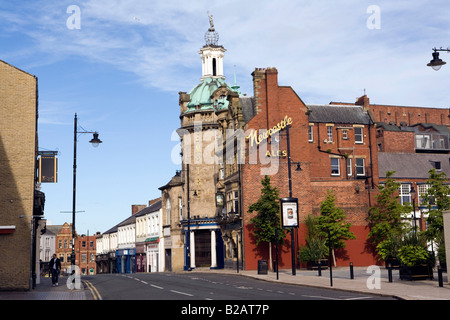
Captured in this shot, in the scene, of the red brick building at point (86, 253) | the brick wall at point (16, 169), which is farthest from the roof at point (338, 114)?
the red brick building at point (86, 253)

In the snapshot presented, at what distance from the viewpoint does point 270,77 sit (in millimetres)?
54281

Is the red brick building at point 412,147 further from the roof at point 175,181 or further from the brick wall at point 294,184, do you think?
the roof at point 175,181

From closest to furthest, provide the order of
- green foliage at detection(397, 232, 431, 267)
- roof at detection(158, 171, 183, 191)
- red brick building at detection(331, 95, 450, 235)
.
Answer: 1. green foliage at detection(397, 232, 431, 267)
2. red brick building at detection(331, 95, 450, 235)
3. roof at detection(158, 171, 183, 191)

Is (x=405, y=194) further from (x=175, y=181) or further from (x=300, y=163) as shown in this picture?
(x=175, y=181)

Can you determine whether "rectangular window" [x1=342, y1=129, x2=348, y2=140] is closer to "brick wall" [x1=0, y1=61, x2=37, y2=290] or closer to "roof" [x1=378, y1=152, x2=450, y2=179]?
"roof" [x1=378, y1=152, x2=450, y2=179]

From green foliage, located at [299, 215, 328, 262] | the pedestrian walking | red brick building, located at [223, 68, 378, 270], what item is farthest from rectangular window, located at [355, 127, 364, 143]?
the pedestrian walking

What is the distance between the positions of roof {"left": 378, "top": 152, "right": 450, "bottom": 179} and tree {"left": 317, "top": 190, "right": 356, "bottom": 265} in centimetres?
1722

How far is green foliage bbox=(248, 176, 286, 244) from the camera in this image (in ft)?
159

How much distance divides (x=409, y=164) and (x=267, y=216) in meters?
27.0

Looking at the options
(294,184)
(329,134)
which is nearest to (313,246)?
(294,184)

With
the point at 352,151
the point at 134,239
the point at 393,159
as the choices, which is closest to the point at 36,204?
the point at 352,151

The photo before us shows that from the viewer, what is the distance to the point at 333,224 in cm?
4978

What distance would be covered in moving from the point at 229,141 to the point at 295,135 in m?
6.82
